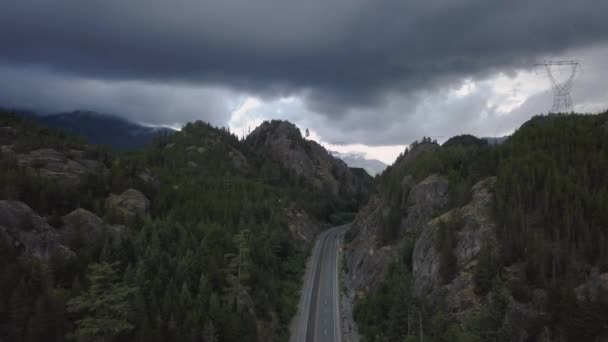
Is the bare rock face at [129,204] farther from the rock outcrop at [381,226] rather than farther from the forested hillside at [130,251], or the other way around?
the rock outcrop at [381,226]

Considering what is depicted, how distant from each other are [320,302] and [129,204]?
52.6 meters

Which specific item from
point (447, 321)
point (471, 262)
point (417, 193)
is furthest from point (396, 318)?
point (417, 193)

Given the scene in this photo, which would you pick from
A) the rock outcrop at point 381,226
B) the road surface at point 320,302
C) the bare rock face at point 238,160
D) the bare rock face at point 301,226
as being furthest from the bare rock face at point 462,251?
the bare rock face at point 238,160

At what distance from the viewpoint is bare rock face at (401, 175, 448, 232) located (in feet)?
265

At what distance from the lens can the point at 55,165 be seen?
93125 mm


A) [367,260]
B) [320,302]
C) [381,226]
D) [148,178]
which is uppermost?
[148,178]

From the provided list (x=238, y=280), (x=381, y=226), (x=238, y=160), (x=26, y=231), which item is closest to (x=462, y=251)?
(x=381, y=226)

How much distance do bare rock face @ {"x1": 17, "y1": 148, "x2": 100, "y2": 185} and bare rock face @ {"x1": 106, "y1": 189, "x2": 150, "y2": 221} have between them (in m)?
9.86

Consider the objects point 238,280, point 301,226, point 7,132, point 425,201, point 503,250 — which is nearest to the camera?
point 503,250

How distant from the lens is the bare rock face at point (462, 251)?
177 feet

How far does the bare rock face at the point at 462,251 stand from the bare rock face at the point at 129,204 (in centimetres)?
6200

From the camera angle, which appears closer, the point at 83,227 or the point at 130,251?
the point at 130,251

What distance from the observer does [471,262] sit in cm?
5778

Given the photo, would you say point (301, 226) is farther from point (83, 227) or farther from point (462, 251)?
point (83, 227)
